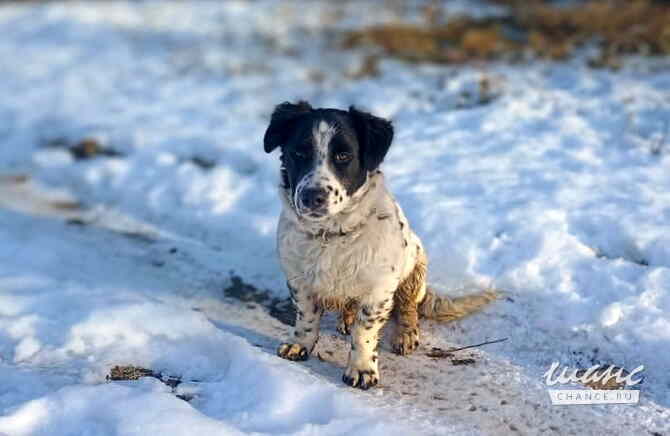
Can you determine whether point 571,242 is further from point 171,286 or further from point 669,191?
point 171,286

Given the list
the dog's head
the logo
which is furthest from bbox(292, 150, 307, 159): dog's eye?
the logo

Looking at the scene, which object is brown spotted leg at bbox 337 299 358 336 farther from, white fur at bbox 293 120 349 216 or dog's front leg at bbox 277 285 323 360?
white fur at bbox 293 120 349 216

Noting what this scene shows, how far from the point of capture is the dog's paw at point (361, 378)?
3.67 m

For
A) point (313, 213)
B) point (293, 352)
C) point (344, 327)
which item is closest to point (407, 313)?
point (344, 327)

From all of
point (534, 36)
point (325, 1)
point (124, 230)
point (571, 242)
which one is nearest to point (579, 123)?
point (571, 242)

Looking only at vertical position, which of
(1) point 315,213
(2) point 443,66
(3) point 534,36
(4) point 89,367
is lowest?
(4) point 89,367

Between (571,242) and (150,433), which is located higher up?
(571,242)

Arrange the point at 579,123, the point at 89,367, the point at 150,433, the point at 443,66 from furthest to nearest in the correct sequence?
the point at 443,66 < the point at 579,123 < the point at 89,367 < the point at 150,433

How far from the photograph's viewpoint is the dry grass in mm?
9156

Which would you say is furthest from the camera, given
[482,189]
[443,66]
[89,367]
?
[443,66]

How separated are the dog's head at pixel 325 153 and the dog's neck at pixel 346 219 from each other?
6 cm

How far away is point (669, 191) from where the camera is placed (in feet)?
17.6

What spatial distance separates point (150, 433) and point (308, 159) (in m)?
1.61

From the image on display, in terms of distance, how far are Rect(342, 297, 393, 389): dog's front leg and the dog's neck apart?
446 millimetres
